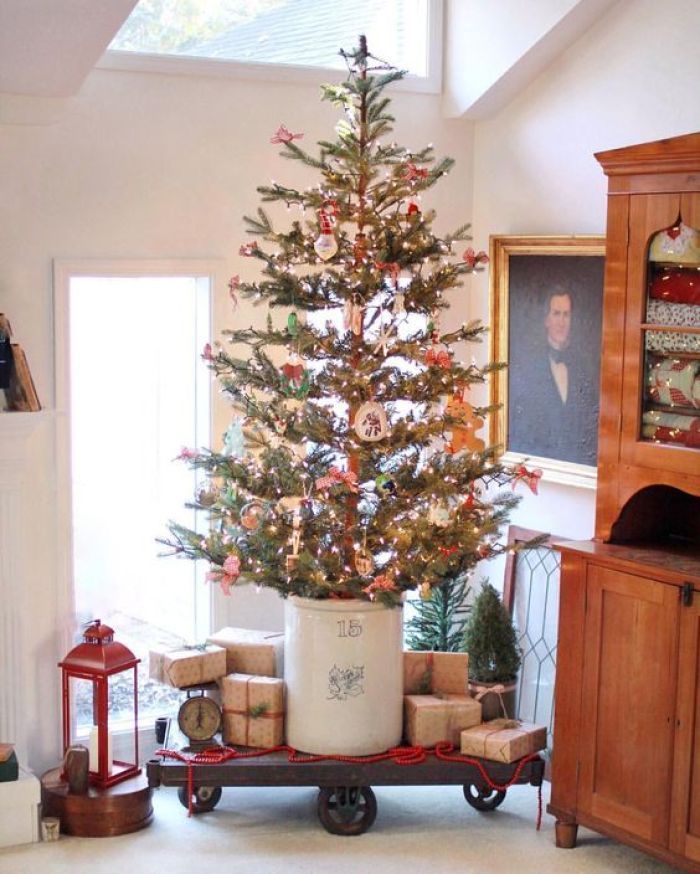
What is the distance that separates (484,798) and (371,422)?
160 cm

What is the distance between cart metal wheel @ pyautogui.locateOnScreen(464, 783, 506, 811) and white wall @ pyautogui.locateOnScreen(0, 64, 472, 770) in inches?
52.9

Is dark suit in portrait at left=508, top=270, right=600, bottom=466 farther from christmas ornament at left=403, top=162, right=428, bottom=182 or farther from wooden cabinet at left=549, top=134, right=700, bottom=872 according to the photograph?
christmas ornament at left=403, top=162, right=428, bottom=182

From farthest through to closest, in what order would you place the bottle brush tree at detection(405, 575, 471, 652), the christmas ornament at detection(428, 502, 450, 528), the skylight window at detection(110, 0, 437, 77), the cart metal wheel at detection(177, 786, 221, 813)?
the bottle brush tree at detection(405, 575, 471, 652) → the skylight window at detection(110, 0, 437, 77) → the cart metal wheel at detection(177, 786, 221, 813) → the christmas ornament at detection(428, 502, 450, 528)

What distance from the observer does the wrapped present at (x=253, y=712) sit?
493 centimetres

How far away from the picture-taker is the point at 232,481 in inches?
190

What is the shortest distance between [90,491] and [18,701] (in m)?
1.37

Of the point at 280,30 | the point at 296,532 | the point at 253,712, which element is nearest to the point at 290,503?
the point at 296,532

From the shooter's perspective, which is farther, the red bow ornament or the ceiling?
the red bow ornament

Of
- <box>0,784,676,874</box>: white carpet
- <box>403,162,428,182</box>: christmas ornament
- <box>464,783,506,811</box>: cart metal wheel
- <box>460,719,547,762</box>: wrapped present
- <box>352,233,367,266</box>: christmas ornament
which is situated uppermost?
<box>403,162,428,182</box>: christmas ornament

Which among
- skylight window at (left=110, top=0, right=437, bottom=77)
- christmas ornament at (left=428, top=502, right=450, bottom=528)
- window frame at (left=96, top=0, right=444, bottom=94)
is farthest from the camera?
skylight window at (left=110, top=0, right=437, bottom=77)

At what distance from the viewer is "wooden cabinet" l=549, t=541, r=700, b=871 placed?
4.27m

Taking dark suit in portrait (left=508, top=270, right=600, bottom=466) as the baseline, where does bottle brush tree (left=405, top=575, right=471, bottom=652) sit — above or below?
below

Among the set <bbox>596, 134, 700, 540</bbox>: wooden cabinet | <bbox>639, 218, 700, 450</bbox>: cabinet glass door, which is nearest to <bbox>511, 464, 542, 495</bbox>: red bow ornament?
<bbox>596, 134, 700, 540</bbox>: wooden cabinet

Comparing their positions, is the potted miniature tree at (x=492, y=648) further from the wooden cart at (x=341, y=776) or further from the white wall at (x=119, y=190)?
the white wall at (x=119, y=190)
